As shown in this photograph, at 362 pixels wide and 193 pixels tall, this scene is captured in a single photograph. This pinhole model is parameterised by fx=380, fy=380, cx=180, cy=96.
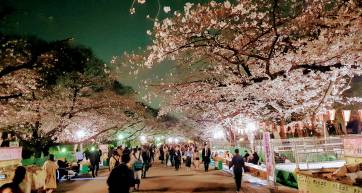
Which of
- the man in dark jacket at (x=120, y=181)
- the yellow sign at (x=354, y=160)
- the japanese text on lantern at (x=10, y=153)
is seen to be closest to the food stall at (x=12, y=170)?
the japanese text on lantern at (x=10, y=153)

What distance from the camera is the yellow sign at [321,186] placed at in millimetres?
8398

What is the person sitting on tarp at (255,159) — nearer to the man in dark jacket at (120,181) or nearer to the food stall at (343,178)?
the food stall at (343,178)

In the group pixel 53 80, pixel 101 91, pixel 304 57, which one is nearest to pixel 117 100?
pixel 101 91

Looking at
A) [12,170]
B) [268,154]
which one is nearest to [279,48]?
[268,154]

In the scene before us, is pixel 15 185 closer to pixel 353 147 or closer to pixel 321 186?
pixel 321 186

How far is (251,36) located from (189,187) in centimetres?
773

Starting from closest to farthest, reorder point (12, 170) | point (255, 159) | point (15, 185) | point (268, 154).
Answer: point (15, 185), point (12, 170), point (268, 154), point (255, 159)

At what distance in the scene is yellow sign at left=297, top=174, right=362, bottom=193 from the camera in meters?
8.40

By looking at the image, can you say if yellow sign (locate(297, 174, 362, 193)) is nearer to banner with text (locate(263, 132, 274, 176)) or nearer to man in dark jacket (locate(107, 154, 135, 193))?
man in dark jacket (locate(107, 154, 135, 193))

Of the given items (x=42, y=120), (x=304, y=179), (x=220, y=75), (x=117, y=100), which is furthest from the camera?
(x=117, y=100)

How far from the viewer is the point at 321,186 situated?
10.0 m

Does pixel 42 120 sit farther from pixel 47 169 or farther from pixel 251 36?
pixel 251 36

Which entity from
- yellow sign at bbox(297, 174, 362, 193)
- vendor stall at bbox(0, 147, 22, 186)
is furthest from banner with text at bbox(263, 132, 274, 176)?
vendor stall at bbox(0, 147, 22, 186)

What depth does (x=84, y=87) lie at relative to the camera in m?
35.7
